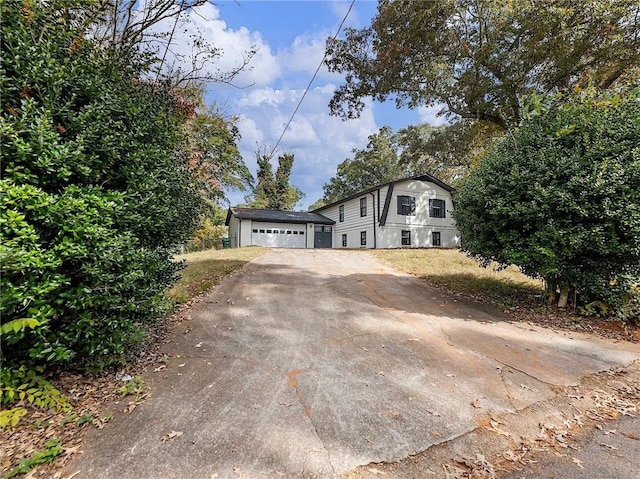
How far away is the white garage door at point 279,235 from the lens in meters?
21.7

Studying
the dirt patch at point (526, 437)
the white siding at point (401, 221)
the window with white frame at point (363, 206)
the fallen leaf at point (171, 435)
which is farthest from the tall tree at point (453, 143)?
the fallen leaf at point (171, 435)

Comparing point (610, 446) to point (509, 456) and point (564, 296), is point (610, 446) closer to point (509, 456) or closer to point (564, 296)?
point (509, 456)

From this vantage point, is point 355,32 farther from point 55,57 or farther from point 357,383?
point 357,383

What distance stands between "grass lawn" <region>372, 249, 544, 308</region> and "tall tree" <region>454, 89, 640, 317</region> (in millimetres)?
915

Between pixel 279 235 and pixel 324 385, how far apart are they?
19.5 m

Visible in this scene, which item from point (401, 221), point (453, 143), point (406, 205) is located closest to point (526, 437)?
point (453, 143)

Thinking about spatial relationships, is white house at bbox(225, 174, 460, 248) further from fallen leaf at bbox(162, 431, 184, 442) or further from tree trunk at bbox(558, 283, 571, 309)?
fallen leaf at bbox(162, 431, 184, 442)

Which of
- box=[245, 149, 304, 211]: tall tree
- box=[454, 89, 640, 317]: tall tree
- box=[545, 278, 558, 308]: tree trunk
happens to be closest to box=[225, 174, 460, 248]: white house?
box=[545, 278, 558, 308]: tree trunk

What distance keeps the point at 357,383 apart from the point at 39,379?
9.56 ft

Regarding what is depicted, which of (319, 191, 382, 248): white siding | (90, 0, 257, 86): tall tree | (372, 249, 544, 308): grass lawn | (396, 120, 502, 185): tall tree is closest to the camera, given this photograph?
(90, 0, 257, 86): tall tree

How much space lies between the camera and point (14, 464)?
194 centimetres

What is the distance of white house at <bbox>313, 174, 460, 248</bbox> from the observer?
18.6 metres

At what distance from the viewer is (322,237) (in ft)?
76.3

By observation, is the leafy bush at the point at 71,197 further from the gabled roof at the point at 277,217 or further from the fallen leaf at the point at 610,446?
the gabled roof at the point at 277,217
